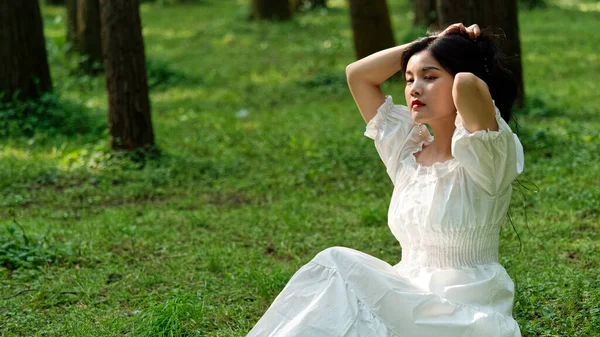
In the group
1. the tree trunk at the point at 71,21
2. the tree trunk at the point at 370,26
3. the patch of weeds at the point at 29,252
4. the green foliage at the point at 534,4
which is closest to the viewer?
the patch of weeds at the point at 29,252

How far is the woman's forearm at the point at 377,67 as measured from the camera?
3986 millimetres

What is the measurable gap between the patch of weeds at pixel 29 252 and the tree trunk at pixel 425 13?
805 cm

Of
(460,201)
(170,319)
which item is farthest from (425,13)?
(460,201)

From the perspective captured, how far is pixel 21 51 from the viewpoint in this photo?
10070 mm

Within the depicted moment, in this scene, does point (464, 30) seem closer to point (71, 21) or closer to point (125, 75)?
point (125, 75)

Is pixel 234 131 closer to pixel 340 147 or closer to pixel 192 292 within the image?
pixel 340 147

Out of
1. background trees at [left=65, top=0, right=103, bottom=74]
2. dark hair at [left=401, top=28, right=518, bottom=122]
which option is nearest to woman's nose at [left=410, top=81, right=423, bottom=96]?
dark hair at [left=401, top=28, right=518, bottom=122]

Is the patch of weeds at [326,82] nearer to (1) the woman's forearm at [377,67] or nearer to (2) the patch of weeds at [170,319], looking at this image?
(2) the patch of weeds at [170,319]

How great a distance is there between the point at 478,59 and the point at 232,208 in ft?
12.6

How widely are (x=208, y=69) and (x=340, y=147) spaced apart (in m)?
6.22

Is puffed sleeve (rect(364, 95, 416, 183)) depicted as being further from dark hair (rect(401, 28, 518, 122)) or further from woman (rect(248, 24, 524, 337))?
dark hair (rect(401, 28, 518, 122))

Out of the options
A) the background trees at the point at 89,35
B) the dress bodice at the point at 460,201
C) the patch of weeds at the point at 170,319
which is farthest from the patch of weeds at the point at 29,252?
the background trees at the point at 89,35

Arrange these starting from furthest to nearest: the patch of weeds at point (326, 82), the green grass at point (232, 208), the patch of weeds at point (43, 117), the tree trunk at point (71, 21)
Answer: the tree trunk at point (71, 21) < the patch of weeds at point (326, 82) < the patch of weeds at point (43, 117) < the green grass at point (232, 208)

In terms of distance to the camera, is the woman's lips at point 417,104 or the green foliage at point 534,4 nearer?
the woman's lips at point 417,104
